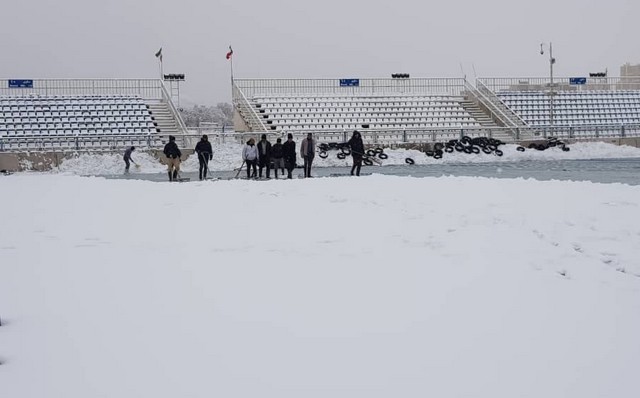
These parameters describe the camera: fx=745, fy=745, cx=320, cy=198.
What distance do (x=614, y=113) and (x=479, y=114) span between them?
1086 cm

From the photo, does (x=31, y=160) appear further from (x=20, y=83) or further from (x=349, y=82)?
(x=349, y=82)

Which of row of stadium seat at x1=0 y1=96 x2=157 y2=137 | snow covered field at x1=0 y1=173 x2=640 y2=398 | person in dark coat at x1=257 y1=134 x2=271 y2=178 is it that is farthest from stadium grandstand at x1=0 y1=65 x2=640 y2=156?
snow covered field at x1=0 y1=173 x2=640 y2=398

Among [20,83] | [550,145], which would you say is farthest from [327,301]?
[20,83]

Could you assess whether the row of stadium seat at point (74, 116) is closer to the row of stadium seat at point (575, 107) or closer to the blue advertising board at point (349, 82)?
the blue advertising board at point (349, 82)

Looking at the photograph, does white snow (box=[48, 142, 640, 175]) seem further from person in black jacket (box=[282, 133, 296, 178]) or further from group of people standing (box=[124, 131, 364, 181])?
person in black jacket (box=[282, 133, 296, 178])

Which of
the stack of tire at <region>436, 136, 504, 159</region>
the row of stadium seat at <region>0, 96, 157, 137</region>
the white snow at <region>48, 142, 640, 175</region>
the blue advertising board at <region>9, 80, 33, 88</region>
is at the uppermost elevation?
the blue advertising board at <region>9, 80, 33, 88</region>

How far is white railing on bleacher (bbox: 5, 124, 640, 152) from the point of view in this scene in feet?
113

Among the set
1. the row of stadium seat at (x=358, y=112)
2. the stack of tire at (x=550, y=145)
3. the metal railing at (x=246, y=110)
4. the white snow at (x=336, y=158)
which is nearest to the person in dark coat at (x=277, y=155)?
the white snow at (x=336, y=158)

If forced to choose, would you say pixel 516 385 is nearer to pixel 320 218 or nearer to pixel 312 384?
pixel 312 384

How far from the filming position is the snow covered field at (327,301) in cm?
492

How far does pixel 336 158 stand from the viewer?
35531mm

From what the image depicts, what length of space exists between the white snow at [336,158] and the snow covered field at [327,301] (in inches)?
835

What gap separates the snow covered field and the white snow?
21.2m

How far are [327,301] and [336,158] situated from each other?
29.0m
